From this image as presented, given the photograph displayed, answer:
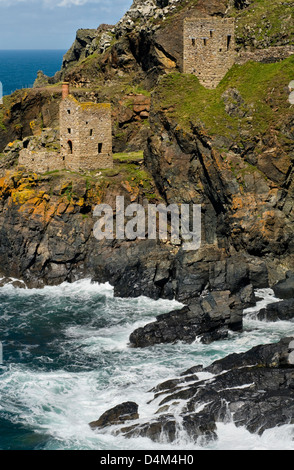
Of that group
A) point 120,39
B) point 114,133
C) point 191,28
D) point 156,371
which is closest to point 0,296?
point 156,371

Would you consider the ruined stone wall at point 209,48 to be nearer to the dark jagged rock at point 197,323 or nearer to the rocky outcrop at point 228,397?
the dark jagged rock at point 197,323

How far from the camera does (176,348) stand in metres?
50.3

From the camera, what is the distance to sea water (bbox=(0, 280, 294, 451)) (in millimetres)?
38469

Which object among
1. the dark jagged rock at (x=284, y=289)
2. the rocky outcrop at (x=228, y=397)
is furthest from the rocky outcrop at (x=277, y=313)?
the rocky outcrop at (x=228, y=397)

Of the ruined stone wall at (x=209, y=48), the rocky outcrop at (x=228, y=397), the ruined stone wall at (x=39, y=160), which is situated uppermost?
the ruined stone wall at (x=209, y=48)

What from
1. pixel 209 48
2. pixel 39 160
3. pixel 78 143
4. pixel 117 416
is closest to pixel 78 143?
pixel 78 143

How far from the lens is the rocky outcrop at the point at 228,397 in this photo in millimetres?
38500

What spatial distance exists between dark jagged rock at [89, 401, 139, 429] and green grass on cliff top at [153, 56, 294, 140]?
3294cm

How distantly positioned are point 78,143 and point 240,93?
17.6 metres

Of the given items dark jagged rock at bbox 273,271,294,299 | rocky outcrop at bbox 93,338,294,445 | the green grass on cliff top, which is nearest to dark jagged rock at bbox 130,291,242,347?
dark jagged rock at bbox 273,271,294,299

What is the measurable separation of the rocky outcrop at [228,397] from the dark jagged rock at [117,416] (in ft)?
2.60

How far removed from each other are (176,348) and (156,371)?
4188 mm

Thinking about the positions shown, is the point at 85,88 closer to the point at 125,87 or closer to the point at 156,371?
the point at 125,87

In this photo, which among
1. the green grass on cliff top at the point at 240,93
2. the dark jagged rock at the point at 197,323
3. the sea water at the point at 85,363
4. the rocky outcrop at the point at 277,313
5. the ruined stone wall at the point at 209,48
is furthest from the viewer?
the ruined stone wall at the point at 209,48
